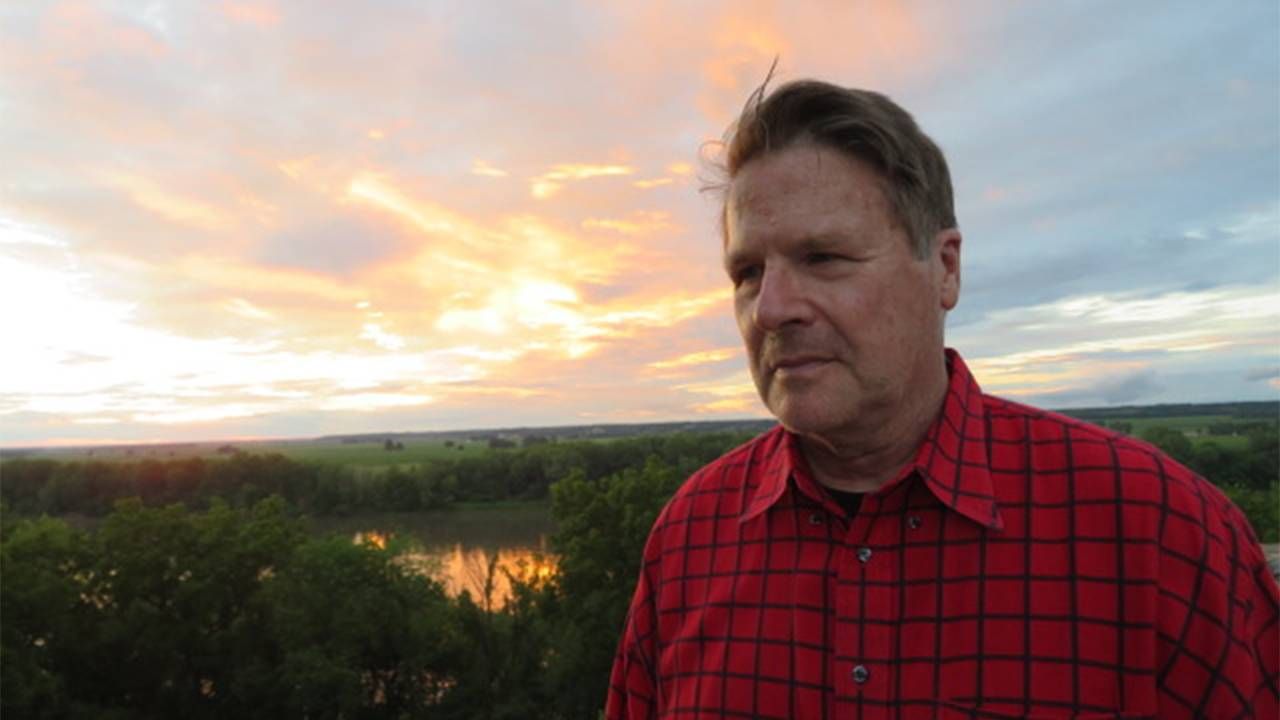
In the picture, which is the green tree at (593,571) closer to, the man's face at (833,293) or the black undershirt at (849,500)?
the black undershirt at (849,500)

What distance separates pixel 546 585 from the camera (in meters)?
33.2

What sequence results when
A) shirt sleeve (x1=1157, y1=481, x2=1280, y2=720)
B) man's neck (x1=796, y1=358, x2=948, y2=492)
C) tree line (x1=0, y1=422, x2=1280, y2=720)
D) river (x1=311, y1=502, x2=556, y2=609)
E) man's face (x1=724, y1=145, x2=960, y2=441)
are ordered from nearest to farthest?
shirt sleeve (x1=1157, y1=481, x2=1280, y2=720) → man's face (x1=724, y1=145, x2=960, y2=441) → man's neck (x1=796, y1=358, x2=948, y2=492) → tree line (x1=0, y1=422, x2=1280, y2=720) → river (x1=311, y1=502, x2=556, y2=609)

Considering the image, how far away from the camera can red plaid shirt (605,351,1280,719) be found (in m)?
1.89

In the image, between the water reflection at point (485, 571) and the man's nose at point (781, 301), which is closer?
the man's nose at point (781, 301)

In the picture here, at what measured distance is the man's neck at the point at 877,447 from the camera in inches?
85.5

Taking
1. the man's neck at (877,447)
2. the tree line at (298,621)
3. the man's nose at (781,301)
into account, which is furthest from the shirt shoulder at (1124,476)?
the tree line at (298,621)

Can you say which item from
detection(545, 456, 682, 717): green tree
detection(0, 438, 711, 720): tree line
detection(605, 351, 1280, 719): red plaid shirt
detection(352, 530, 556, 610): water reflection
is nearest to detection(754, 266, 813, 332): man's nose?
detection(605, 351, 1280, 719): red plaid shirt

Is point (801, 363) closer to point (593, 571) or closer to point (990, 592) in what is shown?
point (990, 592)

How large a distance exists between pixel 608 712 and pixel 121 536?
35294 mm

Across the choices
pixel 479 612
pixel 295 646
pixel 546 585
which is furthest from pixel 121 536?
pixel 546 585

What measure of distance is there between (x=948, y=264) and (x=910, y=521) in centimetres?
66

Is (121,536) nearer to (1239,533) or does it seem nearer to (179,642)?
(179,642)

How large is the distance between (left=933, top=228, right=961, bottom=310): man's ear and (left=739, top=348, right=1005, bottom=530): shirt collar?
0.62 feet

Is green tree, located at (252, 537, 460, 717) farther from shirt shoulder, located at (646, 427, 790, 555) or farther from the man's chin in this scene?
the man's chin
